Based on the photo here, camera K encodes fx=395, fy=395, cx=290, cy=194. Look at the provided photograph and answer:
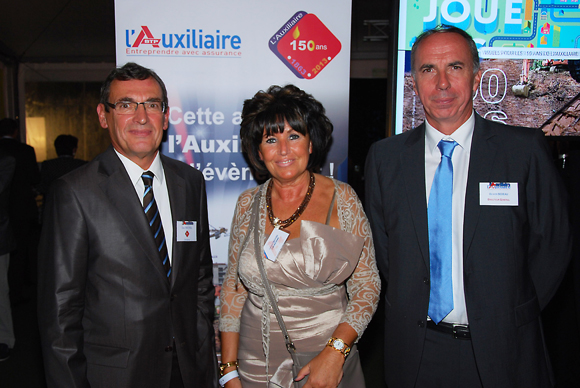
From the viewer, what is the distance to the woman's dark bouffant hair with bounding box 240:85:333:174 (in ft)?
6.19

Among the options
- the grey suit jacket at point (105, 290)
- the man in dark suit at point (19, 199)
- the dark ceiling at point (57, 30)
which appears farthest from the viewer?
the dark ceiling at point (57, 30)

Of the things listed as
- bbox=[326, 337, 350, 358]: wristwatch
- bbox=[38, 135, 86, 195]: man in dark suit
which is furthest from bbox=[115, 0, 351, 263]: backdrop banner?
bbox=[38, 135, 86, 195]: man in dark suit

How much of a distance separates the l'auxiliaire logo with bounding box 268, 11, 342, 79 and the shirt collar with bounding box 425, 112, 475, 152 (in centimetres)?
109

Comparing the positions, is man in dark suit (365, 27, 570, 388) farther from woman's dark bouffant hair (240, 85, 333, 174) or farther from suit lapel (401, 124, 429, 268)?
woman's dark bouffant hair (240, 85, 333, 174)

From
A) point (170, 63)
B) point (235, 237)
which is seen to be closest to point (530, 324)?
point (235, 237)

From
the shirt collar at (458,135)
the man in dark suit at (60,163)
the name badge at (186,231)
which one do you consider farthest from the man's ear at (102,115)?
the man in dark suit at (60,163)

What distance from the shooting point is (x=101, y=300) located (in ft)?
5.24

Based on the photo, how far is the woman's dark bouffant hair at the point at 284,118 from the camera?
6.19ft

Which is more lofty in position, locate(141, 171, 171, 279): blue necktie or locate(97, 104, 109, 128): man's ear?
locate(97, 104, 109, 128): man's ear

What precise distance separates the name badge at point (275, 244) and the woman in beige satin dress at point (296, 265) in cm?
2

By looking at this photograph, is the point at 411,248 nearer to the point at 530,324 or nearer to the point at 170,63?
the point at 530,324

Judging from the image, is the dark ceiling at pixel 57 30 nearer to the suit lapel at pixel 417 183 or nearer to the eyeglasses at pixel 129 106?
the eyeglasses at pixel 129 106

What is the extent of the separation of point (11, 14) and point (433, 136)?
27.6 ft

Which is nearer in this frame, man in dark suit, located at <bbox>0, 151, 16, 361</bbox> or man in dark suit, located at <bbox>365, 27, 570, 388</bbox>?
man in dark suit, located at <bbox>365, 27, 570, 388</bbox>
